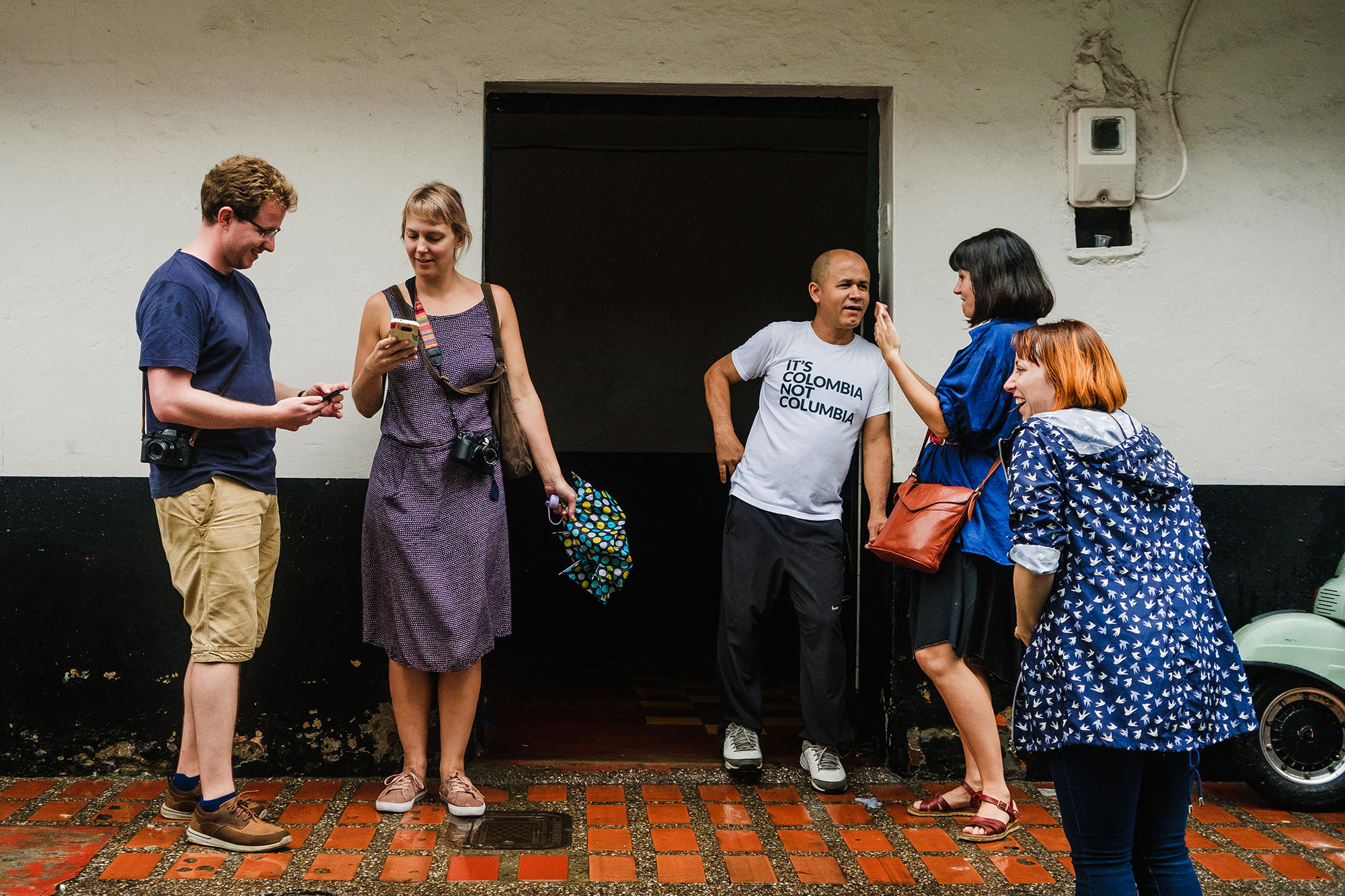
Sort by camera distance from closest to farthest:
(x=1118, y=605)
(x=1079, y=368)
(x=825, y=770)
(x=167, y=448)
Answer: (x=1118, y=605), (x=1079, y=368), (x=167, y=448), (x=825, y=770)

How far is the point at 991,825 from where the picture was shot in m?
3.37

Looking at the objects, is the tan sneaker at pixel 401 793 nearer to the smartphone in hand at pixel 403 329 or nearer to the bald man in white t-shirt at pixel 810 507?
the bald man in white t-shirt at pixel 810 507

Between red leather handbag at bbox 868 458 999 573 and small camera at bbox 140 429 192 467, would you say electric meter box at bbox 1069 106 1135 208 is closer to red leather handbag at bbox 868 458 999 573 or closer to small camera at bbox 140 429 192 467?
red leather handbag at bbox 868 458 999 573

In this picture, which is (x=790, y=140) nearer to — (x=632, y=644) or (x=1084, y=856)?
(x=632, y=644)

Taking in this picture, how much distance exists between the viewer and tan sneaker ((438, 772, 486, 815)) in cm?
344

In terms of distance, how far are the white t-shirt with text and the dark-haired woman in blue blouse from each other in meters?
0.43

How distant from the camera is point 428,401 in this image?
3475mm

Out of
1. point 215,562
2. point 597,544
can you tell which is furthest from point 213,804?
point 597,544

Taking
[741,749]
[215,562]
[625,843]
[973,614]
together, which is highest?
[215,562]

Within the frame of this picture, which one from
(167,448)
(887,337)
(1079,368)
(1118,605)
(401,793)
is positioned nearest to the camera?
(1118,605)

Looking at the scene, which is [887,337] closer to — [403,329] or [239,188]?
[403,329]

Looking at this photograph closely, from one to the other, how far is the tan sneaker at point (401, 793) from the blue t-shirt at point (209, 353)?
1041 millimetres

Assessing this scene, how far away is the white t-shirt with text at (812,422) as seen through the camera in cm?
387

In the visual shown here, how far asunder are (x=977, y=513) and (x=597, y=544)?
1248 millimetres
